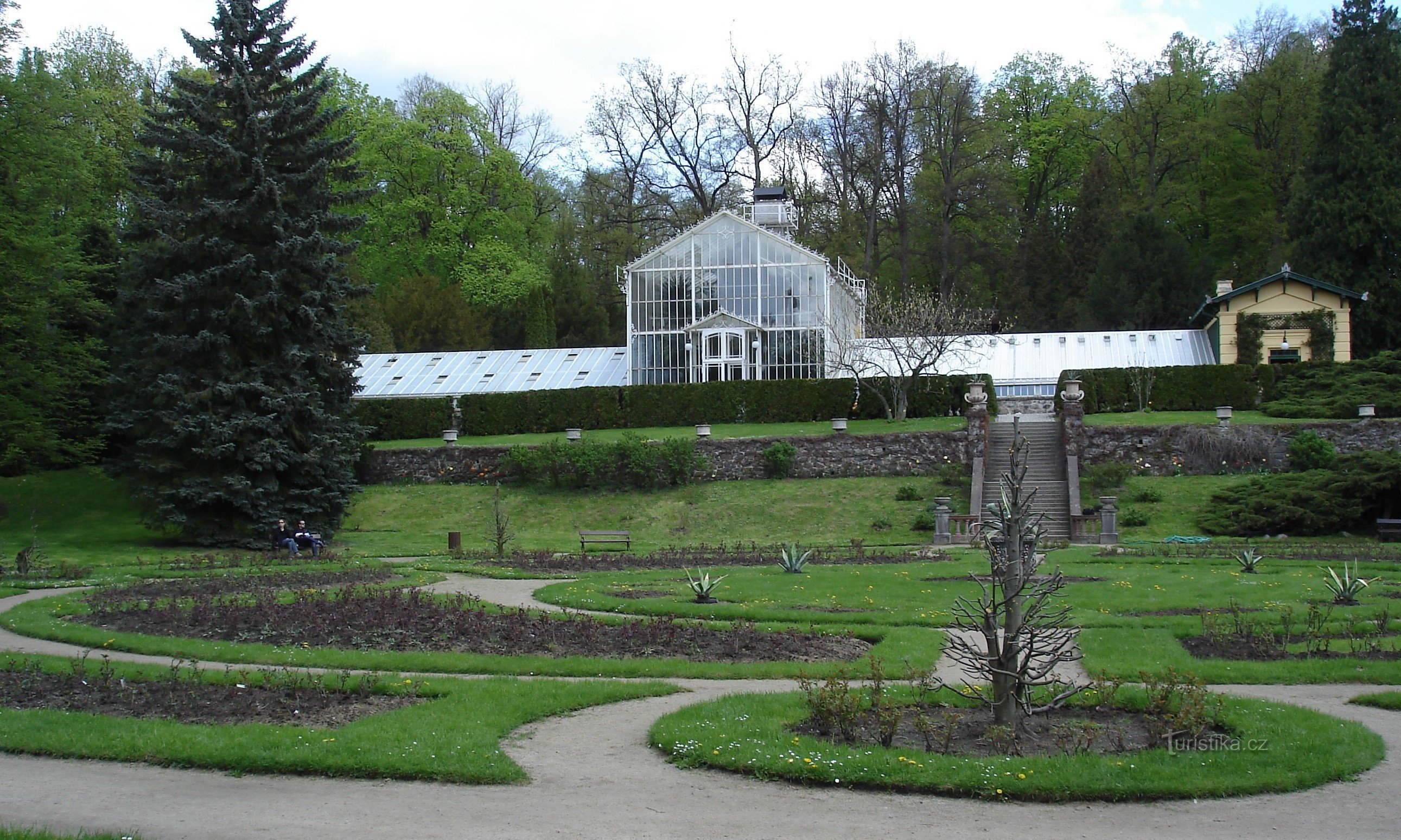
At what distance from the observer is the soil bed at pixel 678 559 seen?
21.6 m

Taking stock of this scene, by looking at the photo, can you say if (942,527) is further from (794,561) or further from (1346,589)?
(1346,589)

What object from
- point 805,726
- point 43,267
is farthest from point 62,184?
point 805,726

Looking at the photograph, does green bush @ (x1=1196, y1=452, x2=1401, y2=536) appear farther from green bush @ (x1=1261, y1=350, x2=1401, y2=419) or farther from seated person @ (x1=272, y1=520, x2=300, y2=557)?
seated person @ (x1=272, y1=520, x2=300, y2=557)

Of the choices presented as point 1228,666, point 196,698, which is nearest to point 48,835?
point 196,698

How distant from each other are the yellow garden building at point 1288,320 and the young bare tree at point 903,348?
947 cm

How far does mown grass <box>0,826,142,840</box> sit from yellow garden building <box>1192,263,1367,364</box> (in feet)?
133

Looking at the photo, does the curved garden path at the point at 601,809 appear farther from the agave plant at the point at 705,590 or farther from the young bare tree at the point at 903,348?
the young bare tree at the point at 903,348

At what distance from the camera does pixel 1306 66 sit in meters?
50.4

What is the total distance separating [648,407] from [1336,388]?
2302 centimetres

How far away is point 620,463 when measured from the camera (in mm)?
→ 33625

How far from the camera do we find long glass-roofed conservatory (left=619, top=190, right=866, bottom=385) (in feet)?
138

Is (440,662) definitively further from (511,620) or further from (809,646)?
(809,646)

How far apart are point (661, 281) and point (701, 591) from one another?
2799cm

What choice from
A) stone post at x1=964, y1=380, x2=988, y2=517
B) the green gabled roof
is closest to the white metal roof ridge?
stone post at x1=964, y1=380, x2=988, y2=517
